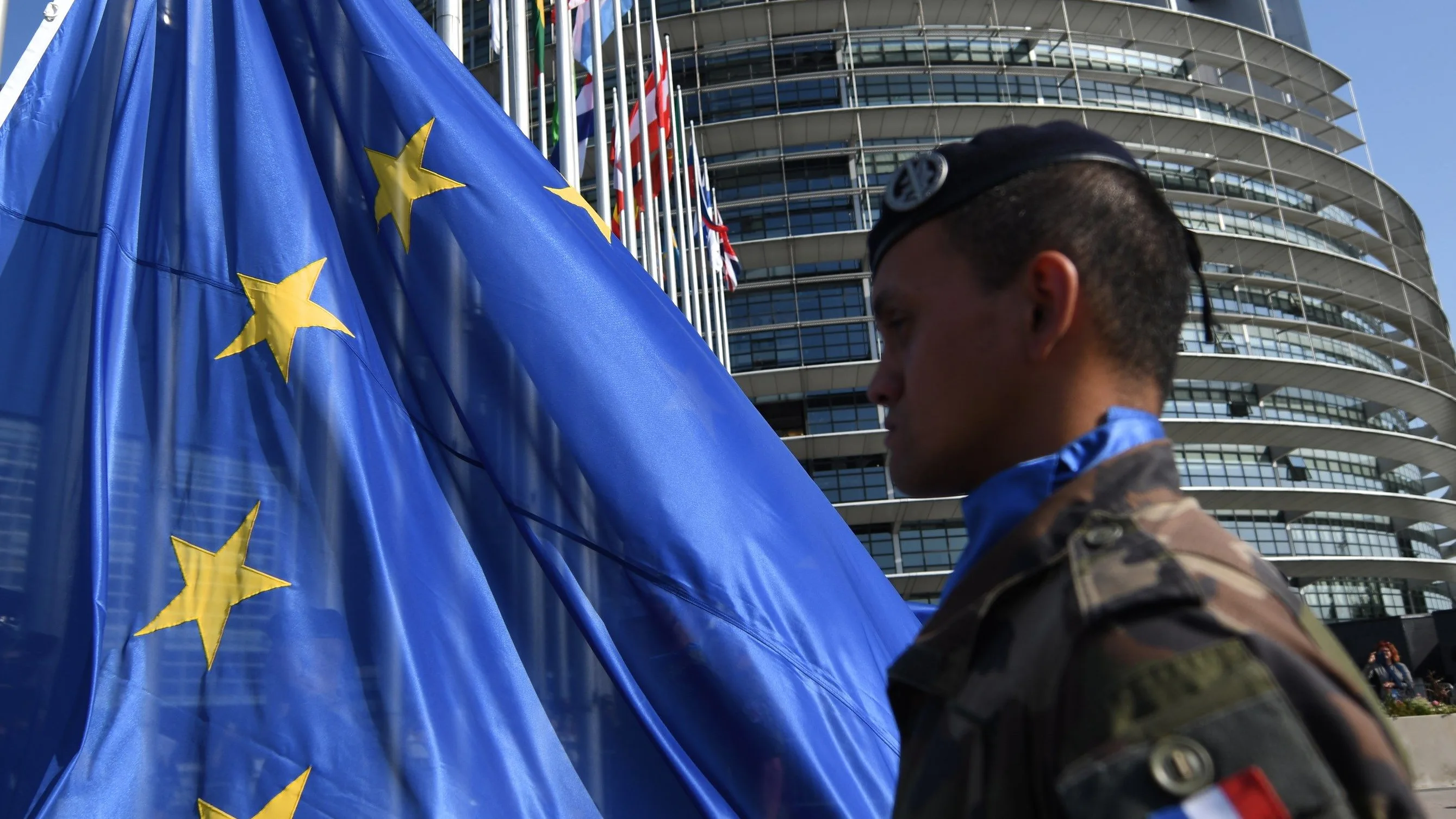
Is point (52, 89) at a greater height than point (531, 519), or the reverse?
point (52, 89)

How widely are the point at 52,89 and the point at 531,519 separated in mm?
1571

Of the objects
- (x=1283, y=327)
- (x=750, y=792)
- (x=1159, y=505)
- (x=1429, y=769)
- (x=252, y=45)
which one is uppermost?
(x=1283, y=327)

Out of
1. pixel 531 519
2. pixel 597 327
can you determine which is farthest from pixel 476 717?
pixel 597 327

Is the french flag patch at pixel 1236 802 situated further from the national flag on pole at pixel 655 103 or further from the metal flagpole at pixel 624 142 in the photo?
the national flag on pole at pixel 655 103

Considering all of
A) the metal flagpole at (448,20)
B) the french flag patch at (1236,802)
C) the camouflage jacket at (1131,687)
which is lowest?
the french flag patch at (1236,802)

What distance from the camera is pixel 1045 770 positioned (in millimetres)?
667

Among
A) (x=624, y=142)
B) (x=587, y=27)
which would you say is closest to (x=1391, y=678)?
(x=624, y=142)

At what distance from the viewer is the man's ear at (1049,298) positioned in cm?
90

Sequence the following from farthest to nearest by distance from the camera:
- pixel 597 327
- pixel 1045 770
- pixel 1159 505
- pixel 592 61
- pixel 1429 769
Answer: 1. pixel 1429 769
2. pixel 592 61
3. pixel 597 327
4. pixel 1159 505
5. pixel 1045 770

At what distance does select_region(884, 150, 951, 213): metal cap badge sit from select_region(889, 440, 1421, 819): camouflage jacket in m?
0.33

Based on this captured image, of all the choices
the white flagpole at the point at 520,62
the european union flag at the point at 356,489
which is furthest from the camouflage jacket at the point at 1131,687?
the white flagpole at the point at 520,62

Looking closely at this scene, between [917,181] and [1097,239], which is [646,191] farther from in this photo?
[1097,239]

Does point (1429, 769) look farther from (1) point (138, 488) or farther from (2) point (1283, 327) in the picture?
(2) point (1283, 327)

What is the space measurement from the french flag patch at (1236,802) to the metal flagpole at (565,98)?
6251 mm
